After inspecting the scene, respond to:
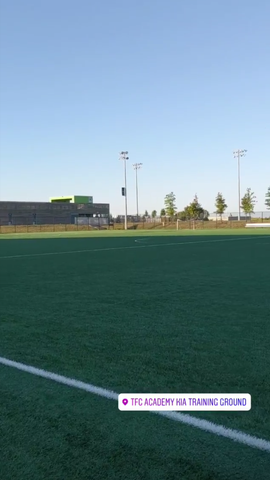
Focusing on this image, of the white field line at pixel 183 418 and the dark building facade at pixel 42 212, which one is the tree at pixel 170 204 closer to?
the dark building facade at pixel 42 212

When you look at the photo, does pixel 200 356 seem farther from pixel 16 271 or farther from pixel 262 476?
pixel 16 271

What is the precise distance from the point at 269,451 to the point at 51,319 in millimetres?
3728

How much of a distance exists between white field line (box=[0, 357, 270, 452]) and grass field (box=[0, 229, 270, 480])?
4cm

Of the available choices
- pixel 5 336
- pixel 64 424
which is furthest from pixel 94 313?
pixel 64 424

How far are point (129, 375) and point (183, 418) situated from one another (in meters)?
0.79

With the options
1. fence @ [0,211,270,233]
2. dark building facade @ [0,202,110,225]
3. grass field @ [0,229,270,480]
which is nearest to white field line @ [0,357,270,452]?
grass field @ [0,229,270,480]

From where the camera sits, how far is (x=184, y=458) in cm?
230

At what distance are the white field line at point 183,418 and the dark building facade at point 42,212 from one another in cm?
7697

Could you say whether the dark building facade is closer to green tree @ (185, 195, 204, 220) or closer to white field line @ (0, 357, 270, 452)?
green tree @ (185, 195, 204, 220)

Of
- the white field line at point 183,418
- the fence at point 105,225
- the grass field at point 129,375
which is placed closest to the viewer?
the grass field at point 129,375

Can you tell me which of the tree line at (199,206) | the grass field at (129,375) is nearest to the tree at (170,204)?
the tree line at (199,206)

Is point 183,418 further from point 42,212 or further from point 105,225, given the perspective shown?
point 42,212

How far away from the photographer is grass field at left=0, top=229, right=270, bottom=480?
2.28 m

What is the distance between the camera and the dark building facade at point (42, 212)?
87062 millimetres
